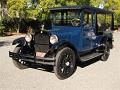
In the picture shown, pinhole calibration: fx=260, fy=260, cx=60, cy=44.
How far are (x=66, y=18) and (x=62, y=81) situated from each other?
2909 millimetres

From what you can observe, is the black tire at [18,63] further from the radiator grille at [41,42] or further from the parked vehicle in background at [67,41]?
the radiator grille at [41,42]

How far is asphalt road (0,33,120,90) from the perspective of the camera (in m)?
6.84

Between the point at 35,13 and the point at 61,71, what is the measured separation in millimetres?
16531

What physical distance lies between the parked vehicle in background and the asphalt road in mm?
345

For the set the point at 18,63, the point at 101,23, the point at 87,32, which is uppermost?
the point at 101,23

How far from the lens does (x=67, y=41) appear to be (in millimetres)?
7871

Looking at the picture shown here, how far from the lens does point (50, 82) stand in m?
7.25

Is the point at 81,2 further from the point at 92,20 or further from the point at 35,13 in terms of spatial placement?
the point at 92,20

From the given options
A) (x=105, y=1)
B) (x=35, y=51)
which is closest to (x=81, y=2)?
(x=105, y=1)

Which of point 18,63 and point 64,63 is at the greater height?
point 64,63

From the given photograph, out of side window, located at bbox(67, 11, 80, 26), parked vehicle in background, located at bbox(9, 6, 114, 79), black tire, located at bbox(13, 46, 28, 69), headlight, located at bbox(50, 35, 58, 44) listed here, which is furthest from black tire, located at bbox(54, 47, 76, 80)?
black tire, located at bbox(13, 46, 28, 69)

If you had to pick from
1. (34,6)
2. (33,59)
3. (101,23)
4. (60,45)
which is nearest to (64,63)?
(60,45)

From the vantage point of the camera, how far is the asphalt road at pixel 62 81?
22.4 ft

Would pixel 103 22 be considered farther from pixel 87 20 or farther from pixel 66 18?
pixel 66 18
